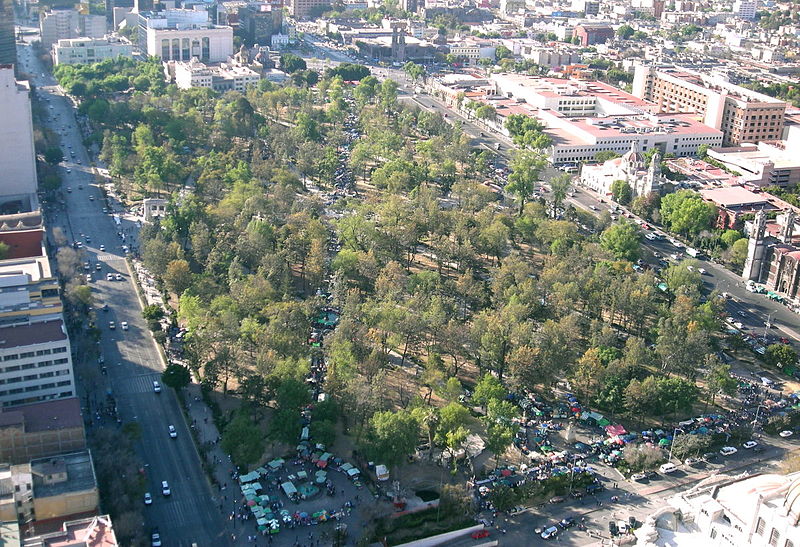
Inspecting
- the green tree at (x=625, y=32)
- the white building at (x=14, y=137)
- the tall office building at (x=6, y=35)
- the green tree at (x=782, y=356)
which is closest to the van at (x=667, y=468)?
the green tree at (x=782, y=356)

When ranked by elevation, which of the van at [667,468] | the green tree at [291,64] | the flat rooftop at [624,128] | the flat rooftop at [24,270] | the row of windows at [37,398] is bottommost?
the van at [667,468]

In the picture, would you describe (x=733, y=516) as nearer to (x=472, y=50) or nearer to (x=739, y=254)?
(x=739, y=254)

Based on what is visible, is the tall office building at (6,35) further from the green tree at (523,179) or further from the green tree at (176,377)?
the green tree at (176,377)

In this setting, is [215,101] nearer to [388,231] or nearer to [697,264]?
[388,231]

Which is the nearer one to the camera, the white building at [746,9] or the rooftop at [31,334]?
the rooftop at [31,334]

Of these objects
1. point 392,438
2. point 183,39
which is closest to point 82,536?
point 392,438

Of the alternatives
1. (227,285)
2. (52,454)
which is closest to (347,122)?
(227,285)

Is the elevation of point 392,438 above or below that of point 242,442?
above
